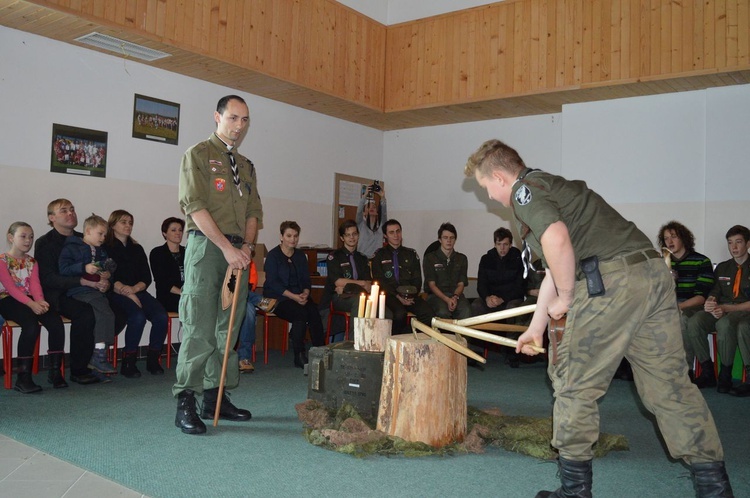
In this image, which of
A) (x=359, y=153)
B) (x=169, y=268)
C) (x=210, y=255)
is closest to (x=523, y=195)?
(x=210, y=255)

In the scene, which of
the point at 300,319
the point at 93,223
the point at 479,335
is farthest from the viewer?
the point at 300,319

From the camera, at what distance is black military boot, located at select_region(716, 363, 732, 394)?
5156 mm

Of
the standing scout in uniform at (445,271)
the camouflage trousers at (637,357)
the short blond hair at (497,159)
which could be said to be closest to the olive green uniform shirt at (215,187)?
the short blond hair at (497,159)

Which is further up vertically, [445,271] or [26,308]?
[445,271]

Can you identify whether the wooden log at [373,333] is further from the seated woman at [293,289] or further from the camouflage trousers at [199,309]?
the seated woman at [293,289]

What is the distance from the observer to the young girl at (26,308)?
15.1 feet

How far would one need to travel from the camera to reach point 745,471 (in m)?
3.00

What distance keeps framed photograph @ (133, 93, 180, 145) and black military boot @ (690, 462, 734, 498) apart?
569 cm

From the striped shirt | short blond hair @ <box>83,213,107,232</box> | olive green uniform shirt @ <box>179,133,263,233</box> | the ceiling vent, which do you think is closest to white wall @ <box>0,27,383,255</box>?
the ceiling vent

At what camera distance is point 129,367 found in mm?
5234

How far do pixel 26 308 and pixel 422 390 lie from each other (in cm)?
325

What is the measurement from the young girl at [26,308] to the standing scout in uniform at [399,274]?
3085 millimetres

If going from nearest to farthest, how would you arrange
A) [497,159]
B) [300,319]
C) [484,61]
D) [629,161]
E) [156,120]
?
[497,159], [300,319], [156,120], [629,161], [484,61]

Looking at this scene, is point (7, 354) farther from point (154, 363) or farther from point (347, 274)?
point (347, 274)
